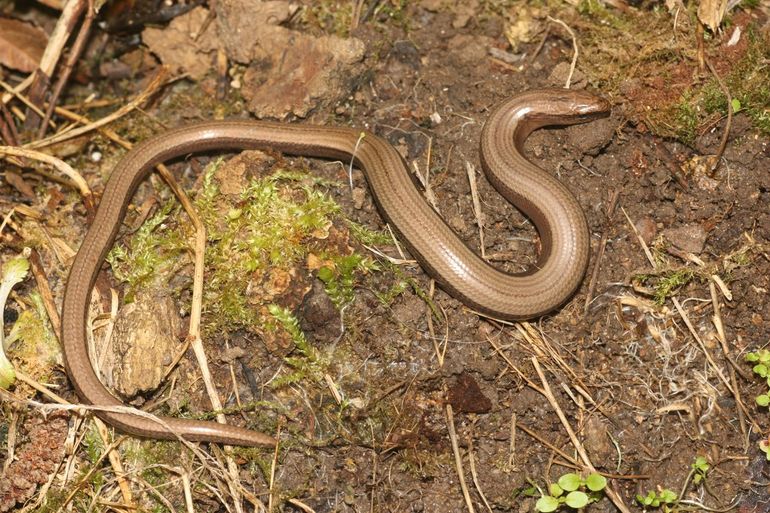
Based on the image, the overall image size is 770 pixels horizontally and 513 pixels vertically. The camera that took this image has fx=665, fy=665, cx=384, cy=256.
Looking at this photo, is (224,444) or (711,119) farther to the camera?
(711,119)

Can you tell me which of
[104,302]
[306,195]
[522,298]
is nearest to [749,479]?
[522,298]

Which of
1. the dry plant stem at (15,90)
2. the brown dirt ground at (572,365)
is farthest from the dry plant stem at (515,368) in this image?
the dry plant stem at (15,90)

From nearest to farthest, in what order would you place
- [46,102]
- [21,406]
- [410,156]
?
[21,406], [410,156], [46,102]

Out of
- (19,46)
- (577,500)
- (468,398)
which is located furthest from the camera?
(19,46)

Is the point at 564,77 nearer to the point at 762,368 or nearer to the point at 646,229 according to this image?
the point at 646,229

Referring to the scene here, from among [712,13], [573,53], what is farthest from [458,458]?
[712,13]

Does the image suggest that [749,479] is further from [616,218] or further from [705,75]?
[705,75]

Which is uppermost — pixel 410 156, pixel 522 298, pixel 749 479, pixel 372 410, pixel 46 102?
pixel 46 102
